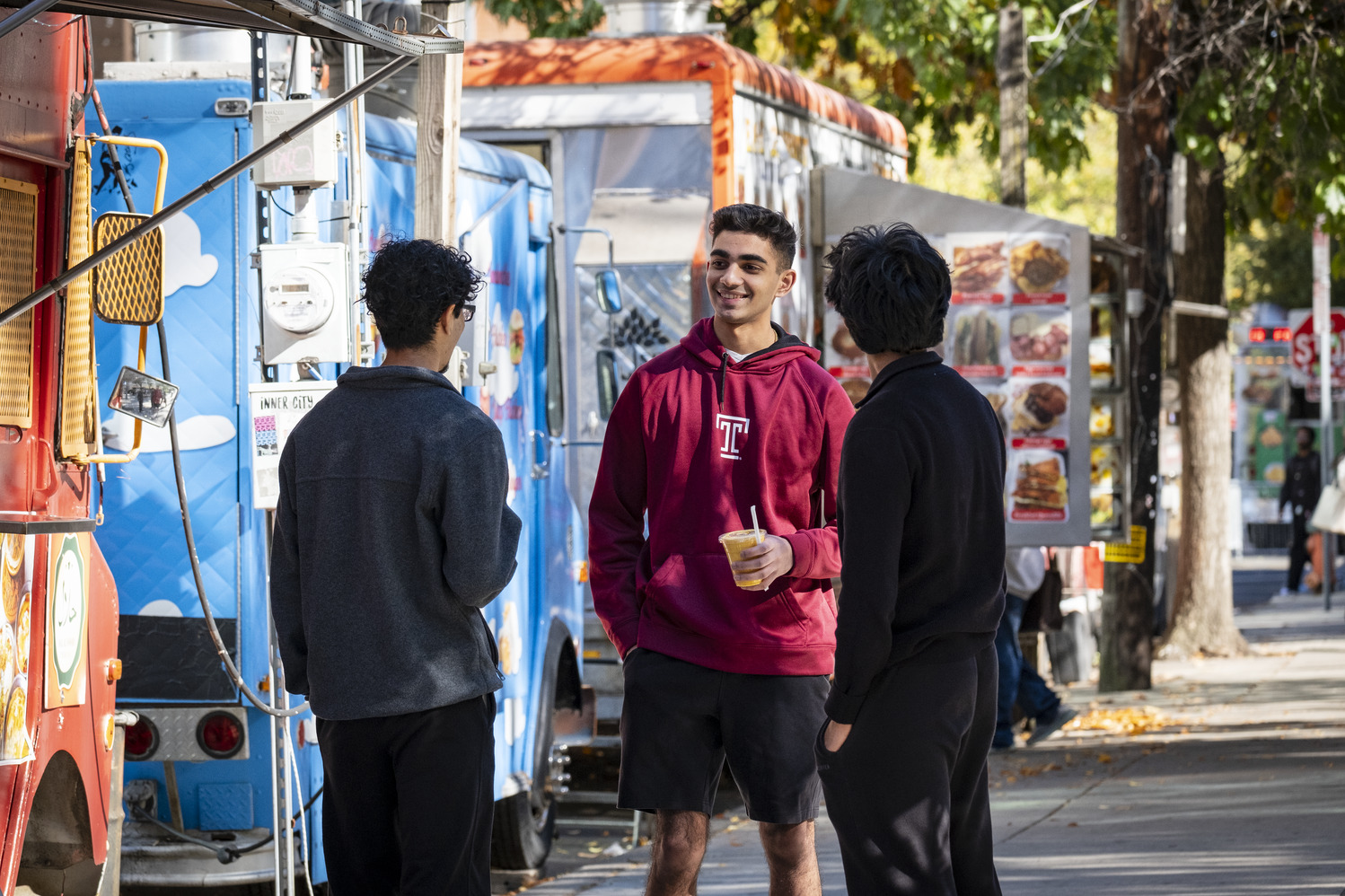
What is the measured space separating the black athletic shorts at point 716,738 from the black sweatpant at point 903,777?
0.60 meters

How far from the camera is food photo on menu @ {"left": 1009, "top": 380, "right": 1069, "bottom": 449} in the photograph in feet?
36.5

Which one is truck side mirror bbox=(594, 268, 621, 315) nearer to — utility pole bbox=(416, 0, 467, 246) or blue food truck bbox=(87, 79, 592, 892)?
utility pole bbox=(416, 0, 467, 246)

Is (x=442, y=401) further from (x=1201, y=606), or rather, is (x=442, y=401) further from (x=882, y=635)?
(x=1201, y=606)

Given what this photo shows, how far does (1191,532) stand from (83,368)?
11.9 metres

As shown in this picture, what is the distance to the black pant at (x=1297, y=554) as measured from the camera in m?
23.6

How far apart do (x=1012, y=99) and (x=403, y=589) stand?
10.1 metres

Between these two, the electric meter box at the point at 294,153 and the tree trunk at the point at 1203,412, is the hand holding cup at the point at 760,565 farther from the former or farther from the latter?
the tree trunk at the point at 1203,412

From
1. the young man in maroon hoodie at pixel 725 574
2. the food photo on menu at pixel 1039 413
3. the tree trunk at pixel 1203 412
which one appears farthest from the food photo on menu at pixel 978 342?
the young man in maroon hoodie at pixel 725 574

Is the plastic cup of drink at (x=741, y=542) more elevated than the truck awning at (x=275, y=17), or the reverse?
the truck awning at (x=275, y=17)

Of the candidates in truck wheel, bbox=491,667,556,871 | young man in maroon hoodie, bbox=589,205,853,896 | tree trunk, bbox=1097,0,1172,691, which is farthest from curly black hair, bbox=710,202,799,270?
tree trunk, bbox=1097,0,1172,691

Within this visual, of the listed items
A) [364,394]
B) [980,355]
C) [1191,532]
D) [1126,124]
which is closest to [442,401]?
[364,394]

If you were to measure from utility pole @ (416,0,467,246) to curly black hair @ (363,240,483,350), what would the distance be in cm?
222

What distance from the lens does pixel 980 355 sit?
1121 centimetres

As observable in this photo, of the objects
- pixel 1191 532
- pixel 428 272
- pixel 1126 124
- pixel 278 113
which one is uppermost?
pixel 1126 124
